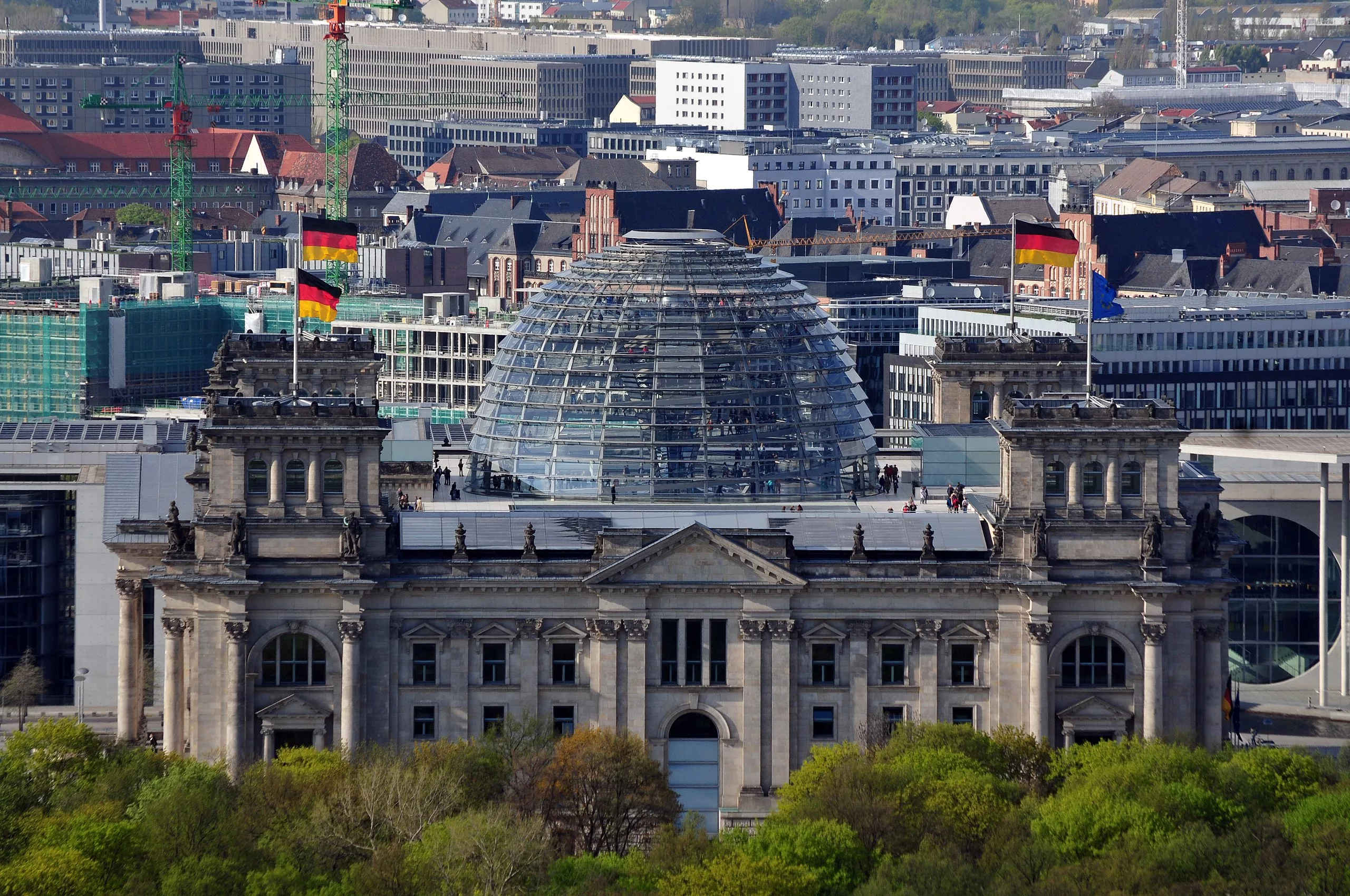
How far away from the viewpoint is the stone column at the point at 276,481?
164 metres

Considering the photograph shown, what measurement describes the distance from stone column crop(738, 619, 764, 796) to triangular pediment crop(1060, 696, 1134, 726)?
12085mm

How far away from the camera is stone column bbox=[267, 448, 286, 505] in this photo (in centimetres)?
16350

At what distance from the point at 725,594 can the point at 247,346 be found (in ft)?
112

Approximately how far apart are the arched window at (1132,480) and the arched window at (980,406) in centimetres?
2579

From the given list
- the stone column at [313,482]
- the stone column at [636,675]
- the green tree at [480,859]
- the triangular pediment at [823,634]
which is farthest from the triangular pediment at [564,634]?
the green tree at [480,859]

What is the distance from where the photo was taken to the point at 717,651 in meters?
166

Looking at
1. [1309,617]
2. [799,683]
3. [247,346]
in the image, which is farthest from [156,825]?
[1309,617]

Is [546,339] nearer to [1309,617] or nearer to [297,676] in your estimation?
[297,676]

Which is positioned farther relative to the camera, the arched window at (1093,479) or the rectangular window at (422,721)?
the rectangular window at (422,721)

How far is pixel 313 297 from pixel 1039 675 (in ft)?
120

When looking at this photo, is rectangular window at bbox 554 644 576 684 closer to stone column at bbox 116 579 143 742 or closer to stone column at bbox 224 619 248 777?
stone column at bbox 224 619 248 777

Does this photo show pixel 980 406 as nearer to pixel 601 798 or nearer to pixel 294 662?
pixel 294 662

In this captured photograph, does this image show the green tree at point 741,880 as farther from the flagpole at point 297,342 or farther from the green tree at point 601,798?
the flagpole at point 297,342

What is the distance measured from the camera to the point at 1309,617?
19925 centimetres
